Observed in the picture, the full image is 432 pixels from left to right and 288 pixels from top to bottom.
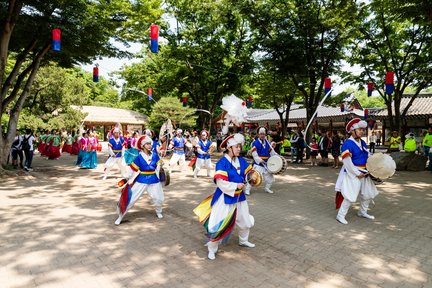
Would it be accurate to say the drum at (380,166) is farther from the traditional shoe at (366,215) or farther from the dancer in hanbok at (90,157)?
the dancer in hanbok at (90,157)

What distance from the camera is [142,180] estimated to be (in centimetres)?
608

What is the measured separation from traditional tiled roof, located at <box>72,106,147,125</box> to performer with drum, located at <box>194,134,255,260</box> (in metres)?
33.8

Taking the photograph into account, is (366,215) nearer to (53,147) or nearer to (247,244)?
(247,244)

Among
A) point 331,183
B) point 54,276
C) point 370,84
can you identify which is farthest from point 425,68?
point 54,276

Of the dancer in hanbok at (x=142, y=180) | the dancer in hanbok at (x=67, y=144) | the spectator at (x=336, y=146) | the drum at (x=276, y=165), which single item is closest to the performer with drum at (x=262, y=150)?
the drum at (x=276, y=165)

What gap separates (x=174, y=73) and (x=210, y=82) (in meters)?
2.89

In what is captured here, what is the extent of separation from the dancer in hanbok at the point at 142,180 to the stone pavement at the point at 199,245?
0.41m

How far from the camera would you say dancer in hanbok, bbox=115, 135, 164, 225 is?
19.5 ft

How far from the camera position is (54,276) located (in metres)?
3.86

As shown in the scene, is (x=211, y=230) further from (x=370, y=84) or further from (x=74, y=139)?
(x=74, y=139)

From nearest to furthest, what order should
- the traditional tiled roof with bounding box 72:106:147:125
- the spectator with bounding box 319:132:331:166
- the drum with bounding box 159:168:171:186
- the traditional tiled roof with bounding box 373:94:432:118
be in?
the drum with bounding box 159:168:171:186
the spectator with bounding box 319:132:331:166
the traditional tiled roof with bounding box 373:94:432:118
the traditional tiled roof with bounding box 72:106:147:125

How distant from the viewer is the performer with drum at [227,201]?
14.3 ft

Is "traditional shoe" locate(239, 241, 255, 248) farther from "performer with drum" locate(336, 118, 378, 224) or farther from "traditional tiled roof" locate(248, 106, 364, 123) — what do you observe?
"traditional tiled roof" locate(248, 106, 364, 123)

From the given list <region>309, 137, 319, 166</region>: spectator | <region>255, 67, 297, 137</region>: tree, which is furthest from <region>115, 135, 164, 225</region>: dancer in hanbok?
<region>255, 67, 297, 137</region>: tree
